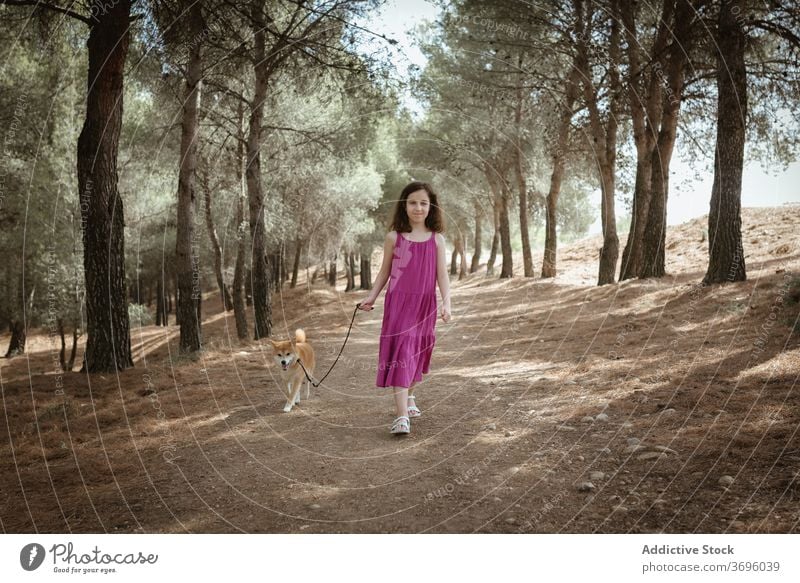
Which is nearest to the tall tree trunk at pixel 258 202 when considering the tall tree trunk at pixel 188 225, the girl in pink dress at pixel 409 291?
the tall tree trunk at pixel 188 225

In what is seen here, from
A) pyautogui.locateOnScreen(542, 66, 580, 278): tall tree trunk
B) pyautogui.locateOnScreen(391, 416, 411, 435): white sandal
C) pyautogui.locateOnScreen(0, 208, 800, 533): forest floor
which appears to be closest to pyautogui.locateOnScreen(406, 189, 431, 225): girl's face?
pyautogui.locateOnScreen(391, 416, 411, 435): white sandal

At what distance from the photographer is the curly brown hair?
651 cm

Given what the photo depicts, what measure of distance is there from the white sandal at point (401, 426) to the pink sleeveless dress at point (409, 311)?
397 mm

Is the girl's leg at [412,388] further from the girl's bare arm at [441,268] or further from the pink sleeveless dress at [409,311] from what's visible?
the girl's bare arm at [441,268]

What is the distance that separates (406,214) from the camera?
21.9 ft

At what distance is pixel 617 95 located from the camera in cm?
1658

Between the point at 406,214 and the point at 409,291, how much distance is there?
37.1 inches

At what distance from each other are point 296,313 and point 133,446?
2078 centimetres

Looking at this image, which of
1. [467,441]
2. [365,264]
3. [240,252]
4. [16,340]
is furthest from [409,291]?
[365,264]

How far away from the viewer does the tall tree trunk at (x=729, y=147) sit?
11.5 meters

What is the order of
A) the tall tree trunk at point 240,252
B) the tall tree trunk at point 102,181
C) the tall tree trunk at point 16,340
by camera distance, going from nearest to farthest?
the tall tree trunk at point 102,181 < the tall tree trunk at point 240,252 < the tall tree trunk at point 16,340

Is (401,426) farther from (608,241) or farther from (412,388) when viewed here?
(608,241)

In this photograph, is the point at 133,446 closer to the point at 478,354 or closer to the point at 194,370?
the point at 194,370
